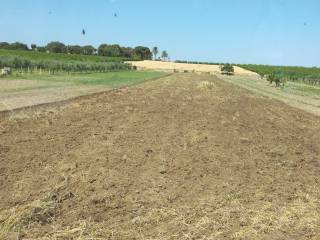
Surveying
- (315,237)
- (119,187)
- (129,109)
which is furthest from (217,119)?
(315,237)

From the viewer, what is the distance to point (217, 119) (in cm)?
1822

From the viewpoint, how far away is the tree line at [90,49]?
463ft

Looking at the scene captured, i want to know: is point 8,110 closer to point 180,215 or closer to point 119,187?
point 119,187

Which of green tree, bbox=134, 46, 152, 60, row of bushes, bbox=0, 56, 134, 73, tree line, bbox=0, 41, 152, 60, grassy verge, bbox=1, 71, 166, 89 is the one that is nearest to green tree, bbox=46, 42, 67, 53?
tree line, bbox=0, 41, 152, 60

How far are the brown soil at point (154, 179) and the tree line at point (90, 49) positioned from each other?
12746cm

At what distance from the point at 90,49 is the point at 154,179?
153757mm

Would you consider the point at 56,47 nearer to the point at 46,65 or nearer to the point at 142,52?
the point at 142,52

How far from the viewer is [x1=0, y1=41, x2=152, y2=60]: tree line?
14125 cm

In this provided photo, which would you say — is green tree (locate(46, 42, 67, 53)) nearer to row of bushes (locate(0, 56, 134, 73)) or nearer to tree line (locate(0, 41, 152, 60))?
tree line (locate(0, 41, 152, 60))

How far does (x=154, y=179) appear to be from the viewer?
10328mm

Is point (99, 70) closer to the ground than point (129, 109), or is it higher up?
closer to the ground

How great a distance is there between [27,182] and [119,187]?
169 centimetres

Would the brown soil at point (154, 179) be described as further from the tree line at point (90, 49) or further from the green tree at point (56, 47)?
the green tree at point (56, 47)

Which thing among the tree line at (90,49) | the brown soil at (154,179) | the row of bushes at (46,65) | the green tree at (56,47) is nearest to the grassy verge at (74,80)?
the row of bushes at (46,65)
